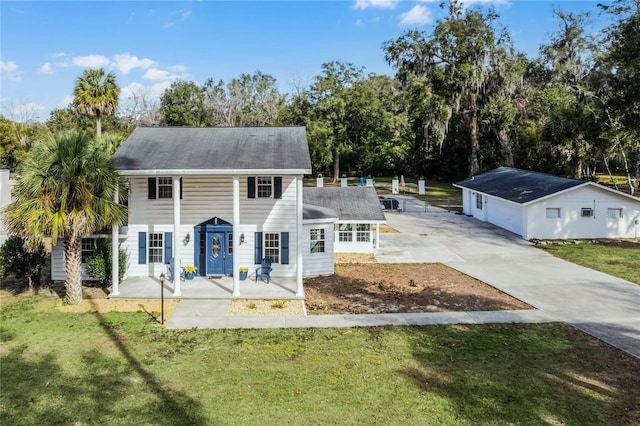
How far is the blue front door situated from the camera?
16.4 meters

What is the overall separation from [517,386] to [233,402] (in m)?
5.22

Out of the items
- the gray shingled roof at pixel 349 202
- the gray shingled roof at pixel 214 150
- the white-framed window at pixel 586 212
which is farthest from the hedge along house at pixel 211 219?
the white-framed window at pixel 586 212

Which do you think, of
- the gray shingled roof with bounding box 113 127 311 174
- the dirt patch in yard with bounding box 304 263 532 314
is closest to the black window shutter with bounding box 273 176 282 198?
the gray shingled roof with bounding box 113 127 311 174

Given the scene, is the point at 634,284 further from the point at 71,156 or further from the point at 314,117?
the point at 314,117

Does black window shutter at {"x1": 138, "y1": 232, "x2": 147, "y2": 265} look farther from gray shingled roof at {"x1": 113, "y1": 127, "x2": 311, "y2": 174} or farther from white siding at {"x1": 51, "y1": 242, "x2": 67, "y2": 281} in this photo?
gray shingled roof at {"x1": 113, "y1": 127, "x2": 311, "y2": 174}

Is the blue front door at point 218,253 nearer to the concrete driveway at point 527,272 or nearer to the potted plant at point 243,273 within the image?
the potted plant at point 243,273

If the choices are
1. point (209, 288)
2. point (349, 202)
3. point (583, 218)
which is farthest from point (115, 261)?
point (583, 218)

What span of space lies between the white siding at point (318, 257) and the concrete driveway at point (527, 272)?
380 centimetres

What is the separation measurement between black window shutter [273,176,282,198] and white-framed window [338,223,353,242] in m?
5.71

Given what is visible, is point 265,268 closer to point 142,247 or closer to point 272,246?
point 272,246

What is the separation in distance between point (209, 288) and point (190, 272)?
1274mm

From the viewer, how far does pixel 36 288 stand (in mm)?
15133

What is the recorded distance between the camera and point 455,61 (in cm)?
4247

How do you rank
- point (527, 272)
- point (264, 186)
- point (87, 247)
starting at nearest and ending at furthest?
point (87, 247)
point (264, 186)
point (527, 272)
